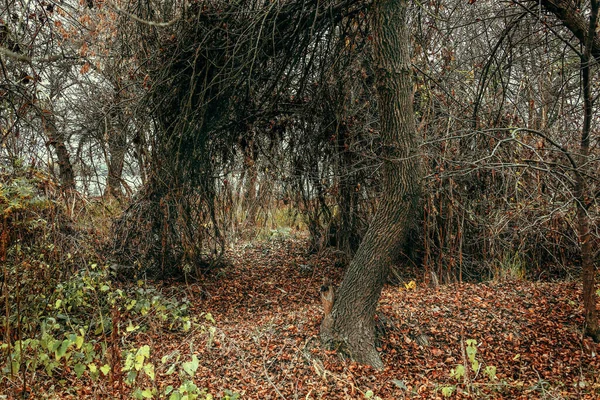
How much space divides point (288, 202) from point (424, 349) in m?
2.76

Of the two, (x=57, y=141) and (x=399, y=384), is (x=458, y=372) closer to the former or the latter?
(x=399, y=384)

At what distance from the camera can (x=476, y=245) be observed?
21.4 ft

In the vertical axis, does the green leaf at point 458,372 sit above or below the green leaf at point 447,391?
above

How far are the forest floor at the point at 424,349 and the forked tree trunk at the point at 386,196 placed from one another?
23 cm

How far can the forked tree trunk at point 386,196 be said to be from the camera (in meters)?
4.15

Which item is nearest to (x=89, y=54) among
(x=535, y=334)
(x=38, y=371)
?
(x=38, y=371)

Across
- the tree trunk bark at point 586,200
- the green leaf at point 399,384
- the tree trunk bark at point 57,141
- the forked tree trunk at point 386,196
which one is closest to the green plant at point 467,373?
the green leaf at point 399,384

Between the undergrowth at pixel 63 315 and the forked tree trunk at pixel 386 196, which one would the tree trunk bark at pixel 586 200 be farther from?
the undergrowth at pixel 63 315

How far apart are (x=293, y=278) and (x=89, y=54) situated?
188 inches

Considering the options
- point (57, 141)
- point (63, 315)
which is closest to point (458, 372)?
point (63, 315)

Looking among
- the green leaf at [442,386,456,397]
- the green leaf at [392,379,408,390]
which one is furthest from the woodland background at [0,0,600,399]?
the green leaf at [442,386,456,397]

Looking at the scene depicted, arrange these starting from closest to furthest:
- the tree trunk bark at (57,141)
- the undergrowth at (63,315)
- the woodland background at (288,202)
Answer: the undergrowth at (63,315)
the woodland background at (288,202)
the tree trunk bark at (57,141)

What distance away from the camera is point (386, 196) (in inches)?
171

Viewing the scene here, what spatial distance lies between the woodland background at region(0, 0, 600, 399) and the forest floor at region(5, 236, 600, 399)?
0.07 feet
